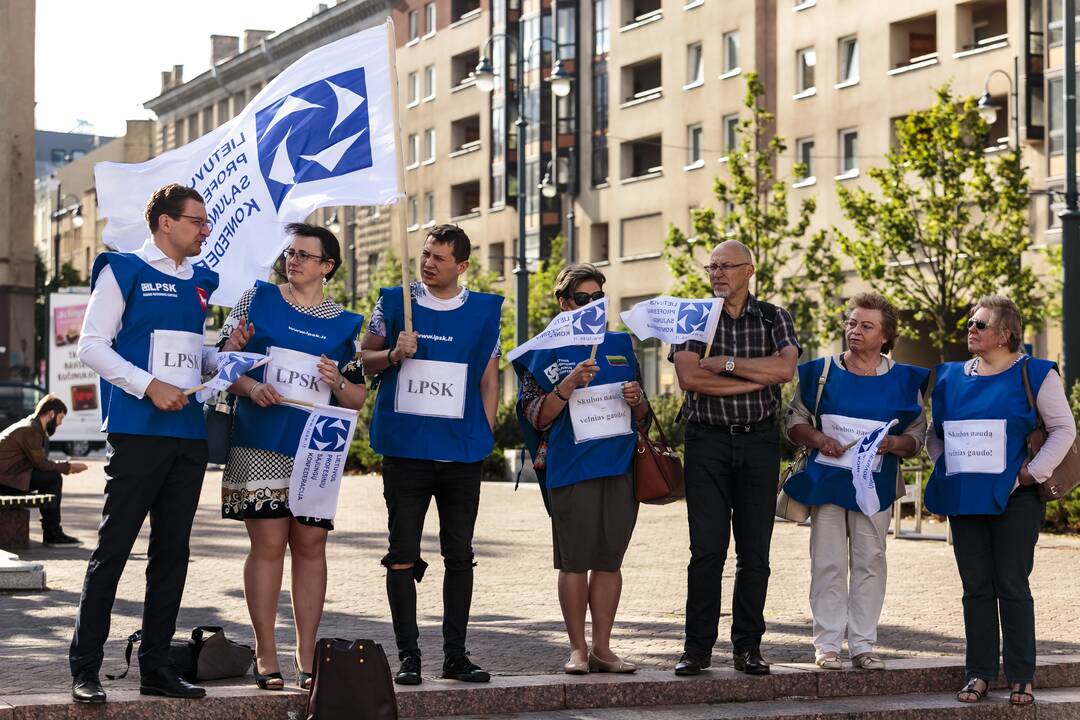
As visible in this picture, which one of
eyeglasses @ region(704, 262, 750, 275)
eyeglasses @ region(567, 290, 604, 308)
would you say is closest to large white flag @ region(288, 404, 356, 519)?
eyeglasses @ region(567, 290, 604, 308)

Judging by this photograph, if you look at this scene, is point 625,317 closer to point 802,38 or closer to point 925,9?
point 925,9

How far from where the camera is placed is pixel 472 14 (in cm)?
6894

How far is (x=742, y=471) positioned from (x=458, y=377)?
4.77 ft

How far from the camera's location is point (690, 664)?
27.3 ft

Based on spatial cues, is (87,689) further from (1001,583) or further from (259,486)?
(1001,583)

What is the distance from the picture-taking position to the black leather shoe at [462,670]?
800 cm

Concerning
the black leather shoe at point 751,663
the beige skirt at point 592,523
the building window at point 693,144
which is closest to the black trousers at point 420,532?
the beige skirt at point 592,523

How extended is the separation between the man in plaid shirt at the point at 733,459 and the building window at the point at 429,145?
6434cm

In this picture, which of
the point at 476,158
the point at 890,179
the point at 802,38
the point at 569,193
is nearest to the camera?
the point at 890,179

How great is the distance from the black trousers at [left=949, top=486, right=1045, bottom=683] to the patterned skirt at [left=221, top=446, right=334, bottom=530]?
2.98 meters

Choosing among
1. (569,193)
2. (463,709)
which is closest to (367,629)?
(463,709)

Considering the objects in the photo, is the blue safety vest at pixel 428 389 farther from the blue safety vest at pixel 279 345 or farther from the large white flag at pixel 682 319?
the large white flag at pixel 682 319

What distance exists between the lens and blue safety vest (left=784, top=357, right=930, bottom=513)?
28.4 ft

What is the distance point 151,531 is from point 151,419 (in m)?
0.48
